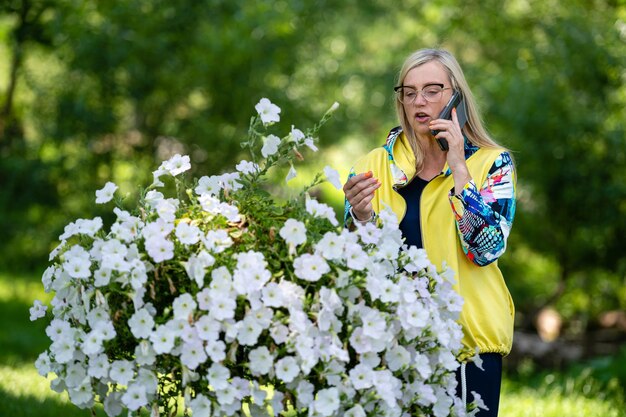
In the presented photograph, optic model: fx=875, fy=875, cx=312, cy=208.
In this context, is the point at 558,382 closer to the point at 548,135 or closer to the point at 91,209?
the point at 548,135

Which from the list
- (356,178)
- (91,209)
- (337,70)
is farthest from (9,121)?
(356,178)

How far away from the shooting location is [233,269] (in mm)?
2279

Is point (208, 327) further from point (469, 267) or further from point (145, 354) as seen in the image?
point (469, 267)

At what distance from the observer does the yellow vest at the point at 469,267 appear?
113 inches

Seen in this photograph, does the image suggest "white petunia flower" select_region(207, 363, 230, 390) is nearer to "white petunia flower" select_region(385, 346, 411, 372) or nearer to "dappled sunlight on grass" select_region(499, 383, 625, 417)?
"white petunia flower" select_region(385, 346, 411, 372)

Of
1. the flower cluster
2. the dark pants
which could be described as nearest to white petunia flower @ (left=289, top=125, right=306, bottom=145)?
the flower cluster

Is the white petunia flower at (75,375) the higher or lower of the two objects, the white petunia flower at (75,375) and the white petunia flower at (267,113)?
the lower

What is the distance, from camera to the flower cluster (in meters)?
2.22

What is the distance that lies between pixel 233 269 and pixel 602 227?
6523 mm

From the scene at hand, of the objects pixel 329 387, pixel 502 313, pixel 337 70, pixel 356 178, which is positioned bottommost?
pixel 329 387

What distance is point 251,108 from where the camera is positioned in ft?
29.5

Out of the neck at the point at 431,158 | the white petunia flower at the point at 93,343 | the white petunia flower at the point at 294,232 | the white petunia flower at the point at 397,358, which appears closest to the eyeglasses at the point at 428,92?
the neck at the point at 431,158

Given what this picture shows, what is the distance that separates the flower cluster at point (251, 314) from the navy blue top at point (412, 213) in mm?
506

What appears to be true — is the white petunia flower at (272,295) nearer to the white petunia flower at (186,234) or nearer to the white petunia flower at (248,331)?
the white petunia flower at (248,331)
